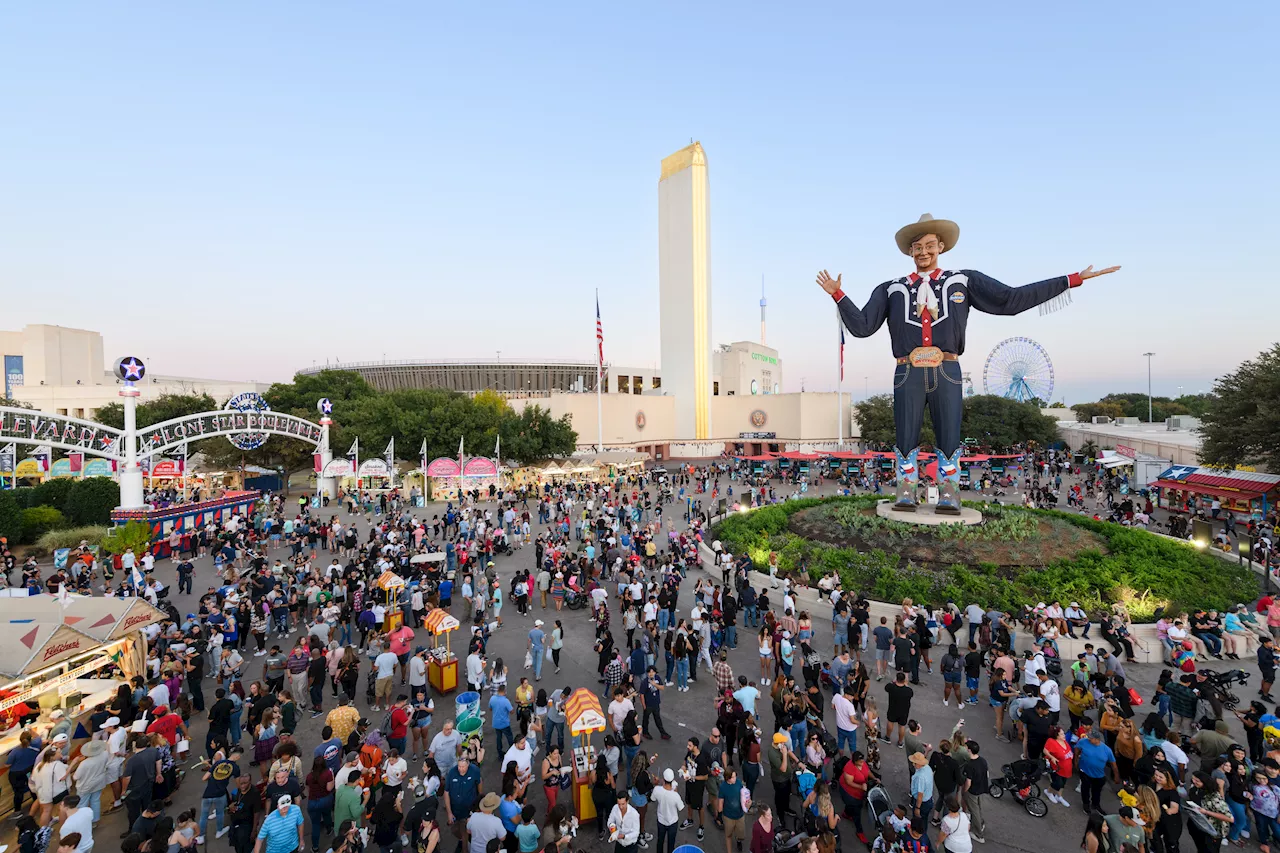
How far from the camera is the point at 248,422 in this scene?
27250mm

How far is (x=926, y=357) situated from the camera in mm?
16812

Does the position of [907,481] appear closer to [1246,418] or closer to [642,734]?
[642,734]

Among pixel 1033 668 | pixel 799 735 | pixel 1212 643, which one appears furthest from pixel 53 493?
pixel 1212 643

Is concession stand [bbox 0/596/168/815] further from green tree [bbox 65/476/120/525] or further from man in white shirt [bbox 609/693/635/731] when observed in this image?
green tree [bbox 65/476/120/525]

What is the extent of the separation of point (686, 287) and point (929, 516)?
147 ft

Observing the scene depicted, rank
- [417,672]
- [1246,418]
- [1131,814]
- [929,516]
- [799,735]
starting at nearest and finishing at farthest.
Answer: [1131,814], [799,735], [417,672], [929,516], [1246,418]

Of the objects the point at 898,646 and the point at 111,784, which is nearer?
the point at 111,784

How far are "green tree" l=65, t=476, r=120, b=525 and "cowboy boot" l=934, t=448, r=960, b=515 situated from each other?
3223 cm

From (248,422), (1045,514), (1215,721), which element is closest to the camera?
(1215,721)

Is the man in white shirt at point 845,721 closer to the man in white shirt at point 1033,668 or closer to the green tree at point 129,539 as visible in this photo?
the man in white shirt at point 1033,668

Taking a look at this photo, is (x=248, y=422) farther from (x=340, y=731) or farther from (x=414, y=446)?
(x=340, y=731)

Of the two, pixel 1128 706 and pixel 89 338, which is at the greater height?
pixel 89 338

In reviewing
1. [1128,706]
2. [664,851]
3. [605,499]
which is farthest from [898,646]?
[605,499]

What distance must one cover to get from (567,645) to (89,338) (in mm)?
98722
